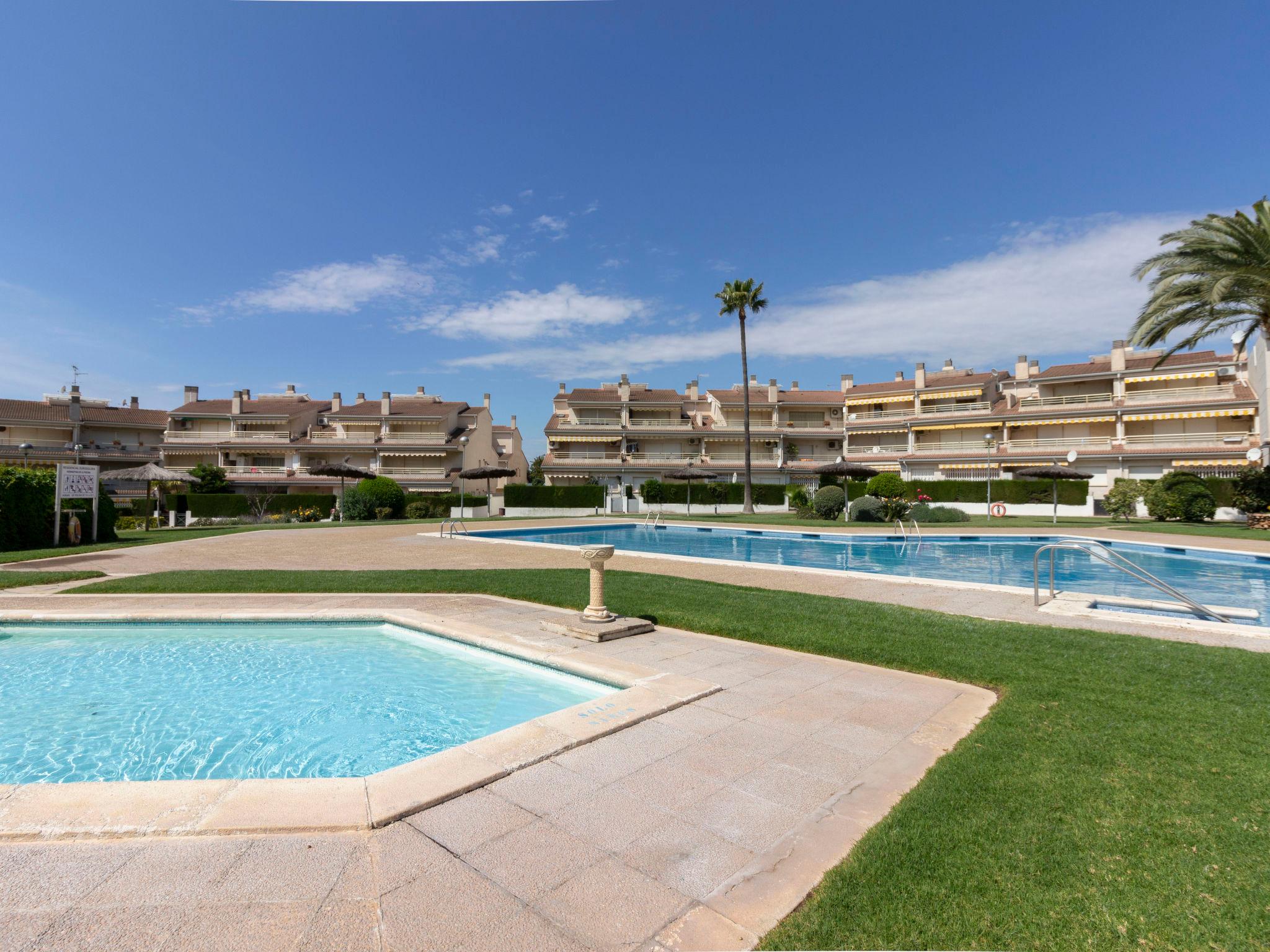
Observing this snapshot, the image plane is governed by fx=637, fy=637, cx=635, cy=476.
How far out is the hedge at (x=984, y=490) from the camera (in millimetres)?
38500

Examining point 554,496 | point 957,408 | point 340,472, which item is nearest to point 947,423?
point 957,408

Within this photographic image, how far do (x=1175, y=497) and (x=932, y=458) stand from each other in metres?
19.5

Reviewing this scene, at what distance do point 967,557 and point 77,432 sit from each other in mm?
66517

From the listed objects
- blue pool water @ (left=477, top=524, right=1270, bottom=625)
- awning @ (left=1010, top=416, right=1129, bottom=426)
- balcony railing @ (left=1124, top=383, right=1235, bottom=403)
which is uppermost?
balcony railing @ (left=1124, top=383, right=1235, bottom=403)

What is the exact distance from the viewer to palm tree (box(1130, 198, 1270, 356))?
21859 mm

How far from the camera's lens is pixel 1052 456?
43.5m

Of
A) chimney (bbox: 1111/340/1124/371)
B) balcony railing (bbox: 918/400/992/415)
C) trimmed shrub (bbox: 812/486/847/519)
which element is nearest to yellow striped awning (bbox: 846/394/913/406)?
balcony railing (bbox: 918/400/992/415)

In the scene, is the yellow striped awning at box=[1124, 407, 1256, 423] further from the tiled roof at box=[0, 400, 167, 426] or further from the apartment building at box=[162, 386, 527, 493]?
the tiled roof at box=[0, 400, 167, 426]

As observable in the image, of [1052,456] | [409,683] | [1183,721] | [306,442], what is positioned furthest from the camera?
[306,442]

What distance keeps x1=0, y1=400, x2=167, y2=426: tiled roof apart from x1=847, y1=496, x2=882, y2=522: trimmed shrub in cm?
5813

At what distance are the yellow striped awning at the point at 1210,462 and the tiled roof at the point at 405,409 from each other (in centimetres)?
5249

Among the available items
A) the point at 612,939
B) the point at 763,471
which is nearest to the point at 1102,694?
the point at 612,939

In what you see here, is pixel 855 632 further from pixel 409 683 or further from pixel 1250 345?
pixel 1250 345

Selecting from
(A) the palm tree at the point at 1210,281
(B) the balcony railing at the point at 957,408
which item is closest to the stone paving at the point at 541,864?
(A) the palm tree at the point at 1210,281
